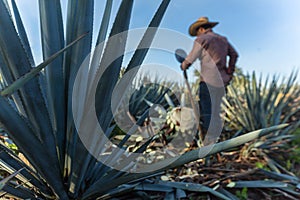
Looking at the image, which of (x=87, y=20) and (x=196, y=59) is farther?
(x=196, y=59)

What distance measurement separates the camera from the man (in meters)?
2.59

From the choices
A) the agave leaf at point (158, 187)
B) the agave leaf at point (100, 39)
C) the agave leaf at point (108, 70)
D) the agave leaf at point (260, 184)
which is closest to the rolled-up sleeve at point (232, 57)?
the agave leaf at point (260, 184)

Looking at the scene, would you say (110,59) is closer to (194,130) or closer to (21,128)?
(21,128)

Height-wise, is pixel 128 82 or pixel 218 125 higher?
pixel 128 82

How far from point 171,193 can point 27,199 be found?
740 mm

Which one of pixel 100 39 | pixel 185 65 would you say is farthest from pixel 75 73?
pixel 185 65

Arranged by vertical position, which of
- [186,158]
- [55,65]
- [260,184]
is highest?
[55,65]

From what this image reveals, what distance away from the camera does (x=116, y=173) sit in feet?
3.42

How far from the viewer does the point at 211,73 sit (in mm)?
2588

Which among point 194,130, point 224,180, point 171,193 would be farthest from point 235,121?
point 171,193

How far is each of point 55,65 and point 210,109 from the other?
→ 2.01 m

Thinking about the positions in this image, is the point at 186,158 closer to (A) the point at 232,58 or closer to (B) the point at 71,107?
(B) the point at 71,107

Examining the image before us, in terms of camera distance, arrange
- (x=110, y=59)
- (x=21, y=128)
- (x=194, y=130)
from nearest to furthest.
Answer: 1. (x=21, y=128)
2. (x=110, y=59)
3. (x=194, y=130)

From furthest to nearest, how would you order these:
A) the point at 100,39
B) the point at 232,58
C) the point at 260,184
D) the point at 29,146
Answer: the point at 232,58 < the point at 260,184 < the point at 100,39 < the point at 29,146
